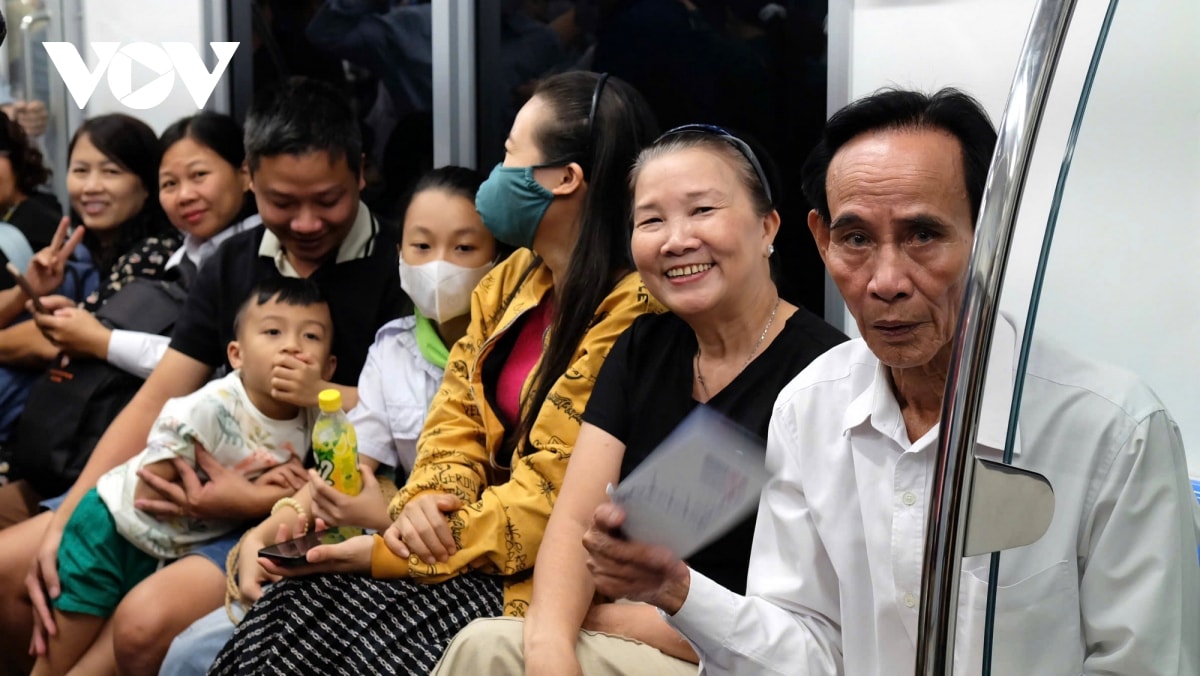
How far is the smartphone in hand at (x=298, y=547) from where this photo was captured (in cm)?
232

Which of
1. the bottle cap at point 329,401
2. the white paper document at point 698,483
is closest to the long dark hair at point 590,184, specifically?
the bottle cap at point 329,401

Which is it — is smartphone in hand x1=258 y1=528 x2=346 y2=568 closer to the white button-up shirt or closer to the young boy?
the young boy

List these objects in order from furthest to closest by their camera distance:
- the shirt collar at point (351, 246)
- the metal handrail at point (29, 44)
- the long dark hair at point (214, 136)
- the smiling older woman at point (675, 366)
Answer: the metal handrail at point (29, 44)
the long dark hair at point (214, 136)
the shirt collar at point (351, 246)
the smiling older woman at point (675, 366)

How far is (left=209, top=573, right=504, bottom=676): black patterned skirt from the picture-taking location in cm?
217

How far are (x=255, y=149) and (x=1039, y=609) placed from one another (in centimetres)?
245

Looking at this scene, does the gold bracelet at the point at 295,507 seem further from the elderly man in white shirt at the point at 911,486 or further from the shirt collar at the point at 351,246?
the elderly man in white shirt at the point at 911,486

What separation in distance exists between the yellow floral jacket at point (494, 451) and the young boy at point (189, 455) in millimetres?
507

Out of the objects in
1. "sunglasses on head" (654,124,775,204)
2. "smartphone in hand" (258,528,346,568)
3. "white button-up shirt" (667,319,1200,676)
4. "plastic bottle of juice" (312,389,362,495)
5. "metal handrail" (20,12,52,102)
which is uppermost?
"metal handrail" (20,12,52,102)

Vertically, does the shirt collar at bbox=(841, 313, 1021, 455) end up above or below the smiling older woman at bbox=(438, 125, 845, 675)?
above

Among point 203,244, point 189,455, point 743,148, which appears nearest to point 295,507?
point 189,455

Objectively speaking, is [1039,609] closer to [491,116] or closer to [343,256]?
[343,256]

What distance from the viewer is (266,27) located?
13.8ft

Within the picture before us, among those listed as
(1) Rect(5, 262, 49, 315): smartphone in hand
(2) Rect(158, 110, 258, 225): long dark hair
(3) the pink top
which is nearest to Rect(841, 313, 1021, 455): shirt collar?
(3) the pink top

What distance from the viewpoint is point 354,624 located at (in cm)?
221
